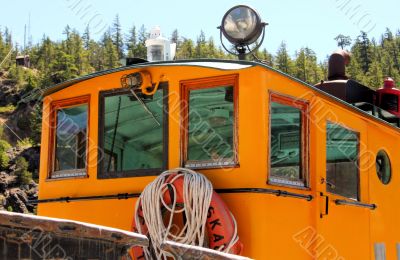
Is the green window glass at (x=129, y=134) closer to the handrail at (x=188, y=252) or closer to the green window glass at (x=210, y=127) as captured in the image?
the green window glass at (x=210, y=127)

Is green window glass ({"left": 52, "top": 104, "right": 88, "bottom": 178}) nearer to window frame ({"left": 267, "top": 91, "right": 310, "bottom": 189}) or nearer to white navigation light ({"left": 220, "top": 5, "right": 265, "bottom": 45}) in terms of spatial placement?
white navigation light ({"left": 220, "top": 5, "right": 265, "bottom": 45})

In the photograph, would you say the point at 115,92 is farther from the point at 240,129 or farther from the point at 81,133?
the point at 240,129

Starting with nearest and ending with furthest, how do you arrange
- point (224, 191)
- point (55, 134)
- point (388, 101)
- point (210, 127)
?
point (224, 191)
point (210, 127)
point (55, 134)
point (388, 101)

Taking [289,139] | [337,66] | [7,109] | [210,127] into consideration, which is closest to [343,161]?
[289,139]

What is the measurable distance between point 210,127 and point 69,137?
165cm

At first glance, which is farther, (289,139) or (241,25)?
(241,25)

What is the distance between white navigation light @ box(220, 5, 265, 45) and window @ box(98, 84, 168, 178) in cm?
85

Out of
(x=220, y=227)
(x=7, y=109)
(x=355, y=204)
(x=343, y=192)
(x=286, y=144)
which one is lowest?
(x=220, y=227)

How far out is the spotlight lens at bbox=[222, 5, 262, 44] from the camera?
5719 mm

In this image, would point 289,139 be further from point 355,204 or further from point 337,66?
point 337,66

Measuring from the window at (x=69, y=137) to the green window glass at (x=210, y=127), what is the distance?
122 cm

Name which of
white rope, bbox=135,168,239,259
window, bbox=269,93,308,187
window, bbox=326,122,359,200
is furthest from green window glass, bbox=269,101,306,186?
white rope, bbox=135,168,239,259

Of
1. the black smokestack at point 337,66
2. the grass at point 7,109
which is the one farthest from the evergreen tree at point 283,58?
the black smokestack at point 337,66

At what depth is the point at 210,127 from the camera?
17.4 ft
